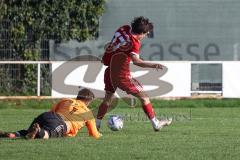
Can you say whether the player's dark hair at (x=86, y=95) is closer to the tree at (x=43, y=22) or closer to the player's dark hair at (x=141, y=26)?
the player's dark hair at (x=141, y=26)

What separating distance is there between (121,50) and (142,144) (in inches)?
116

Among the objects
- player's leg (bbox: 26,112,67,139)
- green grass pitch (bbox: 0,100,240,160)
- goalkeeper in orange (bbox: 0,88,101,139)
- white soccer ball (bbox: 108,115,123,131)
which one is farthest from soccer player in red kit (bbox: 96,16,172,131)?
player's leg (bbox: 26,112,67,139)

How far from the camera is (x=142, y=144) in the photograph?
1228 cm

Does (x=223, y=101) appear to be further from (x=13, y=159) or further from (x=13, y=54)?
(x=13, y=159)

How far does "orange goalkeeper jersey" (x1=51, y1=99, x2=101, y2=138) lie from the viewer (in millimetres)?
13211

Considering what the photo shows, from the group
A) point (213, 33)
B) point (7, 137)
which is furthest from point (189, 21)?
point (7, 137)

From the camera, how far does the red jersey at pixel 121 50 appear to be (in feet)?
48.6

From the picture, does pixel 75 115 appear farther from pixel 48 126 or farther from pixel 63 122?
pixel 48 126

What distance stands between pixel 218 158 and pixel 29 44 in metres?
18.3

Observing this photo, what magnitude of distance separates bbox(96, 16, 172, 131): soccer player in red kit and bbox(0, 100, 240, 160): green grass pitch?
15.4 inches

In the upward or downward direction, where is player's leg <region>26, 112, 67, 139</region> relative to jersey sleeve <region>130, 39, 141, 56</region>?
downward

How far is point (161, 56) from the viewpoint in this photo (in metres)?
28.8

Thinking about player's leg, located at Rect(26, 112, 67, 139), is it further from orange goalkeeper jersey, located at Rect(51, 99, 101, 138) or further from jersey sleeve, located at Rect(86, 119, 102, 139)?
jersey sleeve, located at Rect(86, 119, 102, 139)

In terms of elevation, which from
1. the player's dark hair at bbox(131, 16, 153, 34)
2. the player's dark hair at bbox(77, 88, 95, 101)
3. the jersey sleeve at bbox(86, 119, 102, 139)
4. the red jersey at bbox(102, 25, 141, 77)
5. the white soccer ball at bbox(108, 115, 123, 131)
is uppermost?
the player's dark hair at bbox(131, 16, 153, 34)
